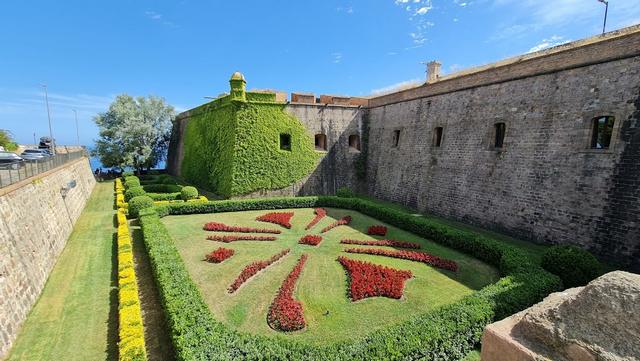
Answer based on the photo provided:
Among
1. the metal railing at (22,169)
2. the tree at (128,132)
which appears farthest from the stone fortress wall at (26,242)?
the tree at (128,132)

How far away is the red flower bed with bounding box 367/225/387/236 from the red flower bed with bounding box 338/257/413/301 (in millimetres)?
3571

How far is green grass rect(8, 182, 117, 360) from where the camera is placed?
6426 mm

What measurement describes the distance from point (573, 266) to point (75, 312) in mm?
13604

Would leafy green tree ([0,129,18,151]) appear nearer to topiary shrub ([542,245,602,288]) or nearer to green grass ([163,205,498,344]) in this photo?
green grass ([163,205,498,344])

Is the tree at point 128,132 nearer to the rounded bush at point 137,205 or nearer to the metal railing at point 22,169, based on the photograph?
the metal railing at point 22,169

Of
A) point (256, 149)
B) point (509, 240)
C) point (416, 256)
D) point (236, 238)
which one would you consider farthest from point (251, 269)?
point (256, 149)

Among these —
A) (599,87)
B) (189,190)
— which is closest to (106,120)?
(189,190)

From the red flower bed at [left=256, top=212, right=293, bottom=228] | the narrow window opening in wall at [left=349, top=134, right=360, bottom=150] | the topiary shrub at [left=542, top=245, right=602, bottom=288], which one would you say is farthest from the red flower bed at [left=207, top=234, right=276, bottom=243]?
the narrow window opening in wall at [left=349, top=134, right=360, bottom=150]

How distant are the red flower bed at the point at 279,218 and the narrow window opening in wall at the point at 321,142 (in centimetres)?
815

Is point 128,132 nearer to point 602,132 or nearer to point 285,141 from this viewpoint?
point 285,141

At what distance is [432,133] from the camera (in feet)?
60.0

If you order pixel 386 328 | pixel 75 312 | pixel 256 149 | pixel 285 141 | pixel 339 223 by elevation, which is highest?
pixel 285 141

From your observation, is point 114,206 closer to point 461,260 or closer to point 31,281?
point 31,281

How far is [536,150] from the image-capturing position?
12.8 metres
